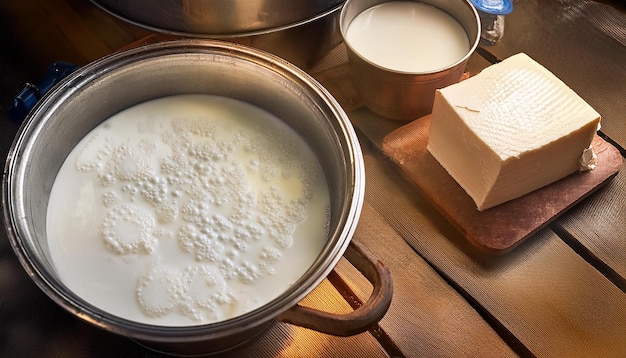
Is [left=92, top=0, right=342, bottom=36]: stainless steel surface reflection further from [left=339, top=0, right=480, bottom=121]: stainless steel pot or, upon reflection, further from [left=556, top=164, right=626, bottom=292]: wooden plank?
[left=556, top=164, right=626, bottom=292]: wooden plank

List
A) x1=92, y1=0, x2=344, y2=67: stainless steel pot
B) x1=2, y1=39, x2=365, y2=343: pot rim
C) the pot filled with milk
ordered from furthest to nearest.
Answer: x1=92, y1=0, x2=344, y2=67: stainless steel pot
the pot filled with milk
x1=2, y1=39, x2=365, y2=343: pot rim

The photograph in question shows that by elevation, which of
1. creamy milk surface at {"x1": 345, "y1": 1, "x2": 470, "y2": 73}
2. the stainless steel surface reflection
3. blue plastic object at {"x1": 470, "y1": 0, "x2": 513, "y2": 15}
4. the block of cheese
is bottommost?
the block of cheese

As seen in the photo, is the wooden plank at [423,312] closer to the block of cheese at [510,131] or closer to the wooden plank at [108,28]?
the block of cheese at [510,131]

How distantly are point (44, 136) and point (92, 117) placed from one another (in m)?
0.11

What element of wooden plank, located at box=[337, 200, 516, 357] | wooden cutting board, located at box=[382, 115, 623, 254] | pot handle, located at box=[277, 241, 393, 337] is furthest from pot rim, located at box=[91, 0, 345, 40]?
pot handle, located at box=[277, 241, 393, 337]

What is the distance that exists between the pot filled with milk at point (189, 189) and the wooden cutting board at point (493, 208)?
18 cm

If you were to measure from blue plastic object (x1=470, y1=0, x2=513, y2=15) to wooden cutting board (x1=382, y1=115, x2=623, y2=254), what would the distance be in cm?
27

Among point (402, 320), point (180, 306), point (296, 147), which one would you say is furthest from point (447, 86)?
point (180, 306)

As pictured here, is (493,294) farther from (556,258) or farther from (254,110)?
(254,110)

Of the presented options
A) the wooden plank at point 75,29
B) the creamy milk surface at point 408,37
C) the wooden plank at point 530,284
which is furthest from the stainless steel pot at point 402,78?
the wooden plank at point 75,29

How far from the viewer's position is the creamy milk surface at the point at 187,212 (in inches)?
28.7

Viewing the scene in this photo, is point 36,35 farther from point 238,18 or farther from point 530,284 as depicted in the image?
point 530,284

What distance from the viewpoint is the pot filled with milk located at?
707 mm

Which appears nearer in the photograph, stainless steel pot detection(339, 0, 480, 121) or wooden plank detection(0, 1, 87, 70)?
stainless steel pot detection(339, 0, 480, 121)
